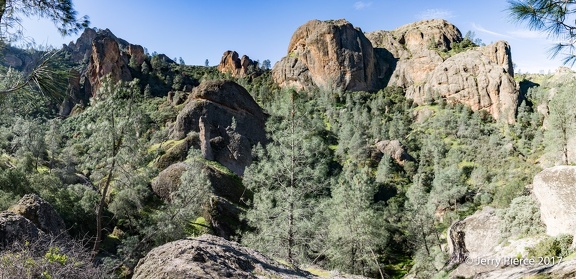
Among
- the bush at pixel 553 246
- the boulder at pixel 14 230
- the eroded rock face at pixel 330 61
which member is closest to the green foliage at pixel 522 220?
the bush at pixel 553 246

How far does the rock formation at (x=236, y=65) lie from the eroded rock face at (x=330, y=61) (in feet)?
54.0

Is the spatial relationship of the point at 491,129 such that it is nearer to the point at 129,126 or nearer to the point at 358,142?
the point at 358,142

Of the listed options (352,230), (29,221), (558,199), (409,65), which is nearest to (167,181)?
(352,230)

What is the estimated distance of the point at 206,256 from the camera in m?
7.04

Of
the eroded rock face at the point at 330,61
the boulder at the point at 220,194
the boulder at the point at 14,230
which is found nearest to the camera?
the boulder at the point at 14,230

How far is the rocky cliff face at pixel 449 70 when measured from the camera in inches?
4257

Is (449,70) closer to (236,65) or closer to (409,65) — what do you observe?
(409,65)

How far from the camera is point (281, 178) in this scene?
66.6 ft

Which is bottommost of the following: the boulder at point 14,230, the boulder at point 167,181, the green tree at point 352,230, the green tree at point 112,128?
the green tree at point 352,230

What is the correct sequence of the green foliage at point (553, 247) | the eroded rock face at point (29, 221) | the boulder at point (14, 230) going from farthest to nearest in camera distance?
the green foliage at point (553, 247) → the eroded rock face at point (29, 221) → the boulder at point (14, 230)

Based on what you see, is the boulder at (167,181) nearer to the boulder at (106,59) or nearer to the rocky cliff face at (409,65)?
the boulder at (106,59)

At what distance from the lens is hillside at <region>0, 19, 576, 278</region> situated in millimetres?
10984

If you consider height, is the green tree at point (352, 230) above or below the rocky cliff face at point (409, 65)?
below

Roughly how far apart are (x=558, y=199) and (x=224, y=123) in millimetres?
40741
